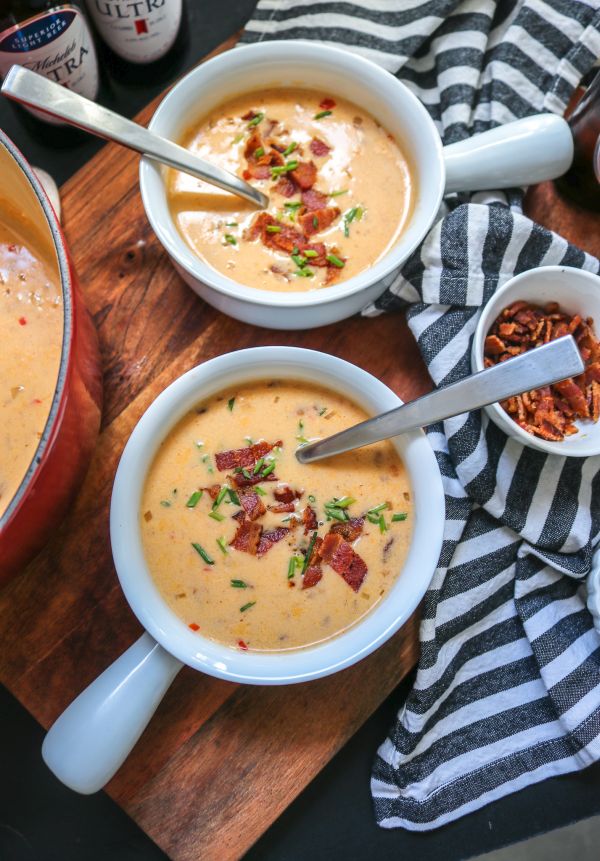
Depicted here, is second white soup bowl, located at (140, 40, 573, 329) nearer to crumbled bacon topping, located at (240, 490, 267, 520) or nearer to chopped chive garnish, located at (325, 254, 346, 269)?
chopped chive garnish, located at (325, 254, 346, 269)

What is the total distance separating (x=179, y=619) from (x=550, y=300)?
76cm

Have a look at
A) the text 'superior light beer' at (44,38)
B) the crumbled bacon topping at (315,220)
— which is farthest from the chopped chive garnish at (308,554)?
the text 'superior light beer' at (44,38)

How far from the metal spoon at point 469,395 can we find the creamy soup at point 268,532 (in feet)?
0.19

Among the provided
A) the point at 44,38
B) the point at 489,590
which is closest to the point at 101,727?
the point at 489,590

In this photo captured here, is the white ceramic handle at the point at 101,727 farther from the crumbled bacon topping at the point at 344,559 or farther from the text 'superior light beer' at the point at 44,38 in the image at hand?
the text 'superior light beer' at the point at 44,38

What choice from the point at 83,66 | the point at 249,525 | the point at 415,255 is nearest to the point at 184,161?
the point at 83,66

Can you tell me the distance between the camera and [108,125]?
3.93ft

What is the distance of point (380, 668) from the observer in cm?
129

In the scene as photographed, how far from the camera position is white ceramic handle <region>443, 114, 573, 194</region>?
4.23ft

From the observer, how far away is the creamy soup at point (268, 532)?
1.17 meters

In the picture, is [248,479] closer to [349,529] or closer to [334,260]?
[349,529]

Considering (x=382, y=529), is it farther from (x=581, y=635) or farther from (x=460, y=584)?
(x=581, y=635)

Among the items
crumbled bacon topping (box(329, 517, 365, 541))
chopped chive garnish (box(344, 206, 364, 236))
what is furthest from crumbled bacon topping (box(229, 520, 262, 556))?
chopped chive garnish (box(344, 206, 364, 236))

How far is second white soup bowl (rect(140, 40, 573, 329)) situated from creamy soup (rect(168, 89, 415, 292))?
0.08 feet
